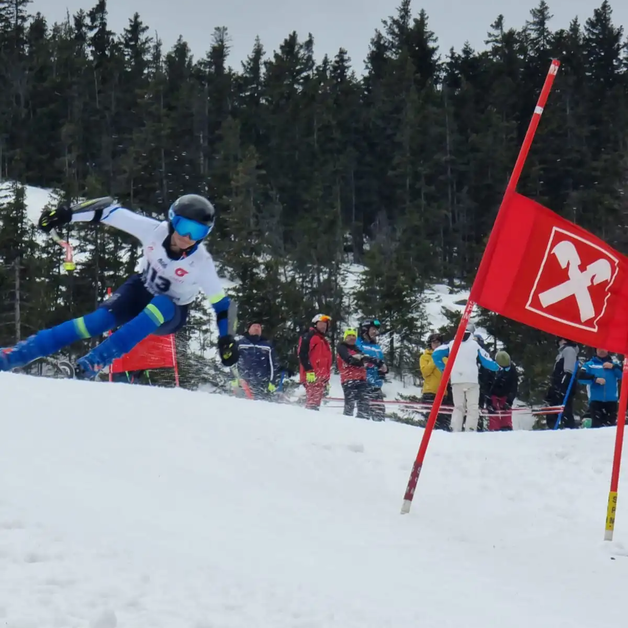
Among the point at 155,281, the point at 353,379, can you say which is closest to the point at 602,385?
the point at 353,379

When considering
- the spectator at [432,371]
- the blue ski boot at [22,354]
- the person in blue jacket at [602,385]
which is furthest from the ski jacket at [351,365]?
the blue ski boot at [22,354]

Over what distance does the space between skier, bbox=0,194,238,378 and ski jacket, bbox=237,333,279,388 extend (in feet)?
16.0

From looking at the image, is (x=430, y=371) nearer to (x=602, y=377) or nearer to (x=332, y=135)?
(x=602, y=377)

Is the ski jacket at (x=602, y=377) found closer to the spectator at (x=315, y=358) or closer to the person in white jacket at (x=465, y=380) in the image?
the person in white jacket at (x=465, y=380)

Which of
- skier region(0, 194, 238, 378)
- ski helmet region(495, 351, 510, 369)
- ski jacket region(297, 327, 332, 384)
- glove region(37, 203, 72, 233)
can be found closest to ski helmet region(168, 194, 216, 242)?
skier region(0, 194, 238, 378)

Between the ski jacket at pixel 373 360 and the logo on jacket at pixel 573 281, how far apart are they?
6165 mm

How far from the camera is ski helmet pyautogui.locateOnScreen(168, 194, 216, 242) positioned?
241 inches

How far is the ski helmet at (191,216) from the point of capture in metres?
6.13

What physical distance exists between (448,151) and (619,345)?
49.2m

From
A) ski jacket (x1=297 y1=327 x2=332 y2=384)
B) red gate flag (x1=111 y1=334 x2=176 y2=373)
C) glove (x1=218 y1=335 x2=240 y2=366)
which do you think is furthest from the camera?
ski jacket (x1=297 y1=327 x2=332 y2=384)

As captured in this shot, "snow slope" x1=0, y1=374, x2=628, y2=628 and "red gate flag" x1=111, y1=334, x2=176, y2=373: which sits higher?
"red gate flag" x1=111, y1=334, x2=176, y2=373

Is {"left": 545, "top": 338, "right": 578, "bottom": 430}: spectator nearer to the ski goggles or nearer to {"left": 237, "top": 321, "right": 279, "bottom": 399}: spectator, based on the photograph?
{"left": 237, "top": 321, "right": 279, "bottom": 399}: spectator

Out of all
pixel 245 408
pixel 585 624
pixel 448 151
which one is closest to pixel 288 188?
pixel 448 151

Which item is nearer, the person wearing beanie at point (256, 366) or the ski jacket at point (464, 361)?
the ski jacket at point (464, 361)
